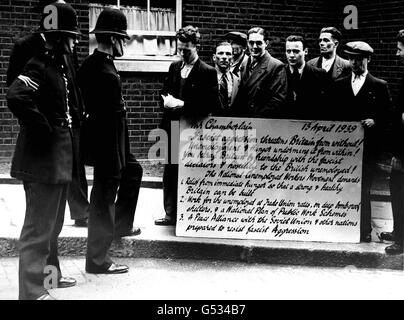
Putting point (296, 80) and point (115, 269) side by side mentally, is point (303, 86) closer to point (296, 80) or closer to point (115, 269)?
point (296, 80)

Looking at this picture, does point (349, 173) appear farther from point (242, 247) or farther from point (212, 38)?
point (212, 38)

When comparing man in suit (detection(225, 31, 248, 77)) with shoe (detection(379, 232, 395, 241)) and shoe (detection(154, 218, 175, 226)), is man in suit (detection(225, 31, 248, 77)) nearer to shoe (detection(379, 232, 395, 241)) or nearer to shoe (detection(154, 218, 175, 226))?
shoe (detection(154, 218, 175, 226))

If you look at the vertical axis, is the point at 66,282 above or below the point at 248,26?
below

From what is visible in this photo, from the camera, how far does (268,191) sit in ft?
19.9

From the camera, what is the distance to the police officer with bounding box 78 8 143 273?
510 centimetres

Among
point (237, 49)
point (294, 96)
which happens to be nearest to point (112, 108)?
point (294, 96)

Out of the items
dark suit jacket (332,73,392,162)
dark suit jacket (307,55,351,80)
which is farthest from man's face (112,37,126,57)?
dark suit jacket (307,55,351,80)

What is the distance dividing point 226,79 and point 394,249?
2.39m

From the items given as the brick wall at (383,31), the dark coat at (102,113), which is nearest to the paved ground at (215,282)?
the dark coat at (102,113)

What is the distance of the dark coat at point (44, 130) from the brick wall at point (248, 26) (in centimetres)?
470

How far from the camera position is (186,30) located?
6.08m

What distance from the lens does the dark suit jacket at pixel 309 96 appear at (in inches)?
242

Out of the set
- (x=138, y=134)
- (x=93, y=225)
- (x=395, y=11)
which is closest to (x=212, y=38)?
(x=138, y=134)

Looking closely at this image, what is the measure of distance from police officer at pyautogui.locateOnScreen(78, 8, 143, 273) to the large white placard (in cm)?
97
